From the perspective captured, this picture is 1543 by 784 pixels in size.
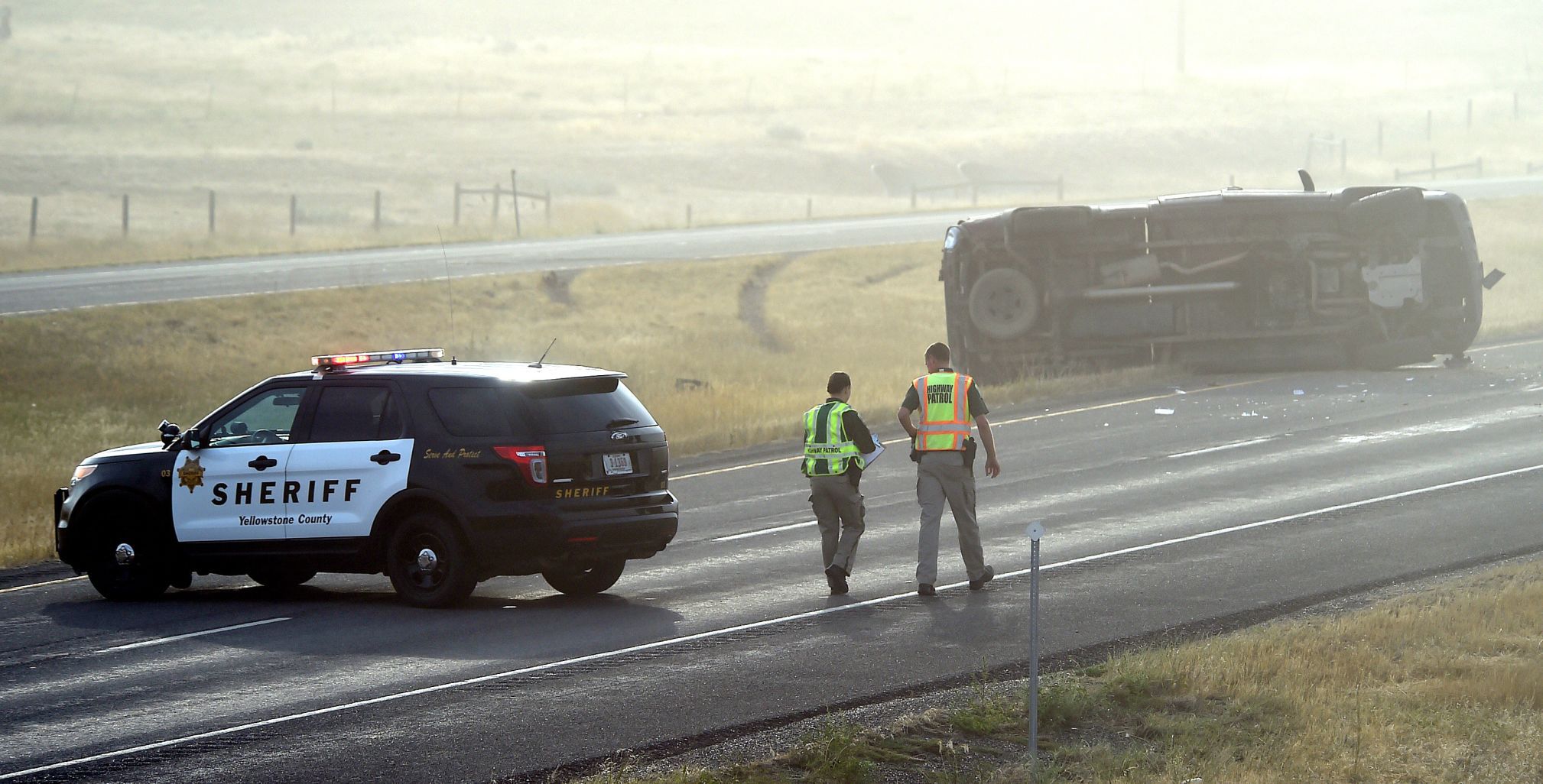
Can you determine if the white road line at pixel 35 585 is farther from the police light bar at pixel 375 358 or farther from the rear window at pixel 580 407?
the rear window at pixel 580 407

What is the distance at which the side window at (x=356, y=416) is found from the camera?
1188 centimetres

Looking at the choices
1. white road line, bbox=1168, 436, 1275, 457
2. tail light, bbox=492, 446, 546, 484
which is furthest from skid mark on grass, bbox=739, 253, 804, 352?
tail light, bbox=492, 446, 546, 484

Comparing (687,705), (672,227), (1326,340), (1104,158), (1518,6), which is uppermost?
(1518,6)

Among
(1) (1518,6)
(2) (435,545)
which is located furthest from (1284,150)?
(1) (1518,6)

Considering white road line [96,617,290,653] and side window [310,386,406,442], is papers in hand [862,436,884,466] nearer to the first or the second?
side window [310,386,406,442]

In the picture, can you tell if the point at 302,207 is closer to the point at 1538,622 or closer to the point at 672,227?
the point at 672,227

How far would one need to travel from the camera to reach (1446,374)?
24297 mm

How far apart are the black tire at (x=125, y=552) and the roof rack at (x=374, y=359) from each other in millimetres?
1802

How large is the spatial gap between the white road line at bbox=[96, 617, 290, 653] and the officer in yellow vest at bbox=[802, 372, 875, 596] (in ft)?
13.0

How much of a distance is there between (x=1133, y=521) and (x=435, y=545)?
6.46 meters

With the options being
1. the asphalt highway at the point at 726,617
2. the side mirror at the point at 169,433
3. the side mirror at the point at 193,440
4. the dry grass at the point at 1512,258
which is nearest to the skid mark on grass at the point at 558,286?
the asphalt highway at the point at 726,617

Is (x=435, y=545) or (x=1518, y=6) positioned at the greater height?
(x=1518, y=6)

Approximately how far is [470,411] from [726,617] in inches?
92.8

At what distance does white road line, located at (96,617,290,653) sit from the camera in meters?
10.9
